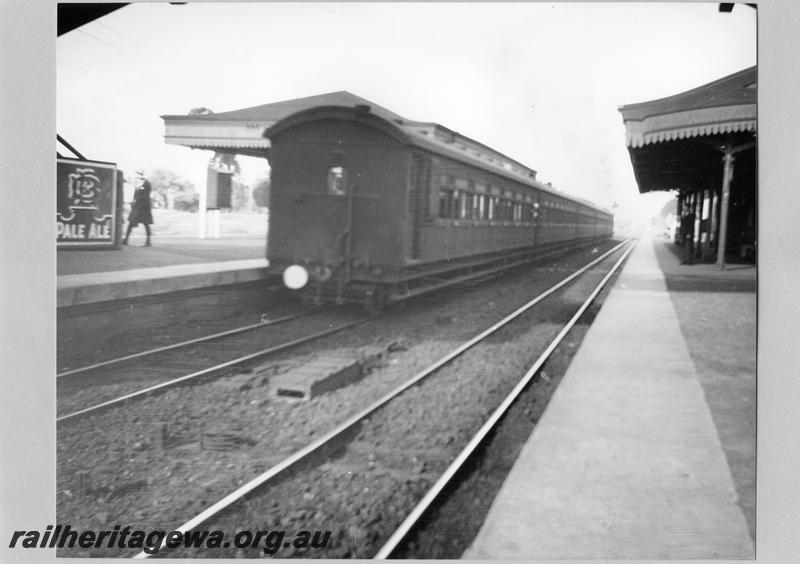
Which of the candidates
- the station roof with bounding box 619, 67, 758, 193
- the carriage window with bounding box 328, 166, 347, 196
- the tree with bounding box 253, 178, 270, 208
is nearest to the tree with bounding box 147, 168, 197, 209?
the tree with bounding box 253, 178, 270, 208

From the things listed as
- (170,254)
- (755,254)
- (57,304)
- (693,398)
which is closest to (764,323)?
(755,254)

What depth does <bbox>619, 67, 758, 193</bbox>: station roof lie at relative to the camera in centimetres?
241

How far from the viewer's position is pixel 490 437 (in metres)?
2.68

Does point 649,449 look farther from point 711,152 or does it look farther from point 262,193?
point 262,193

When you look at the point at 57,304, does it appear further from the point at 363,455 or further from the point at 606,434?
the point at 606,434

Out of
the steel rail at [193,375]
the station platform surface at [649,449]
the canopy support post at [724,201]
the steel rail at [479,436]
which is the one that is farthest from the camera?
A: the canopy support post at [724,201]

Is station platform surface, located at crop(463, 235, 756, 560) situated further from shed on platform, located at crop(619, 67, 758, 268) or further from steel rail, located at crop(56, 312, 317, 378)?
steel rail, located at crop(56, 312, 317, 378)

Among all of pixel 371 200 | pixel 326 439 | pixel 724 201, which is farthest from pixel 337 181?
pixel 724 201

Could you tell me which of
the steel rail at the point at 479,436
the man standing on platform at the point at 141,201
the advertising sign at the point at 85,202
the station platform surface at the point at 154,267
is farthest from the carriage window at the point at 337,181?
the steel rail at the point at 479,436

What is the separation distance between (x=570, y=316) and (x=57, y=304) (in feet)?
8.49

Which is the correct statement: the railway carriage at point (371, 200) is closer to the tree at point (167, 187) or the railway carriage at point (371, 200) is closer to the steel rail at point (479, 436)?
the tree at point (167, 187)

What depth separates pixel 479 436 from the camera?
2.55m

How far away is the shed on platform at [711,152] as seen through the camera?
7.98 feet

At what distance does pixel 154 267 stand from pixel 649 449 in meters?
2.37
